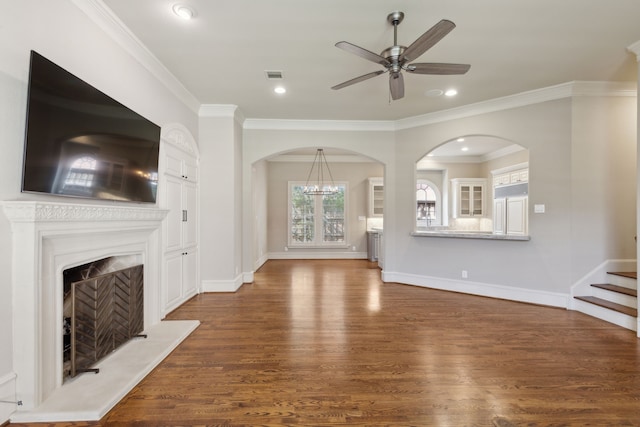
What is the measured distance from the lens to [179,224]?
411 cm

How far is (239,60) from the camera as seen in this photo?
3.38 meters

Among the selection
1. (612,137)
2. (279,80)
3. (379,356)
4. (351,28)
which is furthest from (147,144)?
(612,137)

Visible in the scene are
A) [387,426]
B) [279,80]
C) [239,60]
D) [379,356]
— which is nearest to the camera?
[387,426]

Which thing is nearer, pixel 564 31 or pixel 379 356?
pixel 379 356

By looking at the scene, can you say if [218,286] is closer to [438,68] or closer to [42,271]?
[42,271]

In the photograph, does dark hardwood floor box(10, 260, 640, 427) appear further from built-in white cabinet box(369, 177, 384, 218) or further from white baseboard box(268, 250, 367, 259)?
built-in white cabinet box(369, 177, 384, 218)

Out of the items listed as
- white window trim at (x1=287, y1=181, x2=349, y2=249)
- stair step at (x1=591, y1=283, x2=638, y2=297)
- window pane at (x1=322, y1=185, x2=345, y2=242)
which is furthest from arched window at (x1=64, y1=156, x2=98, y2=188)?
window pane at (x1=322, y1=185, x2=345, y2=242)

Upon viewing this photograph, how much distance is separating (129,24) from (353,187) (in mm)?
6579

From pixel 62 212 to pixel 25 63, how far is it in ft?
3.19

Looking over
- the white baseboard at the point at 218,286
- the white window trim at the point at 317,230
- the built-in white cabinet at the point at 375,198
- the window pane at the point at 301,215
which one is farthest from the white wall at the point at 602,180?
the window pane at the point at 301,215

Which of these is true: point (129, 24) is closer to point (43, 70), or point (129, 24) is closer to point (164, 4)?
point (164, 4)

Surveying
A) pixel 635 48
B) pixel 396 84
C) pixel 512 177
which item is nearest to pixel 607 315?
pixel 635 48

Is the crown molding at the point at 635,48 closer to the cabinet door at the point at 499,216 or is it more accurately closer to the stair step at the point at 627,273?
the stair step at the point at 627,273

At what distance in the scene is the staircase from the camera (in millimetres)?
3373
